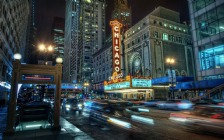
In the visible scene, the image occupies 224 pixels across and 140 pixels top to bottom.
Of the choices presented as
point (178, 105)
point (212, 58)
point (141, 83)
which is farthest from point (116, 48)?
point (178, 105)

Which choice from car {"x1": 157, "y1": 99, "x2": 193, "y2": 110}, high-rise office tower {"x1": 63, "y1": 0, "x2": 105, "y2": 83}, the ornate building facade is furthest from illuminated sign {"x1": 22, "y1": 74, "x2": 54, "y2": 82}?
high-rise office tower {"x1": 63, "y1": 0, "x2": 105, "y2": 83}

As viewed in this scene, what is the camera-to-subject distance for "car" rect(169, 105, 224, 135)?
9016 mm

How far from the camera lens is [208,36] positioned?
33.9 meters

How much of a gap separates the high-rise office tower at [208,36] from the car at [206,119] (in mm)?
24316

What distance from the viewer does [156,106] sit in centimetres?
2400

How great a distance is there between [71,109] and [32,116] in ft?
41.3

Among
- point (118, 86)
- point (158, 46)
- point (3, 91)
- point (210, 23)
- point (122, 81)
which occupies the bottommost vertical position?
point (3, 91)

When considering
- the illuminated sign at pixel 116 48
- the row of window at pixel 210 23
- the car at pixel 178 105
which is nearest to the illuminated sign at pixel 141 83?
the illuminated sign at pixel 116 48

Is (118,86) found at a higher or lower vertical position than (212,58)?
lower

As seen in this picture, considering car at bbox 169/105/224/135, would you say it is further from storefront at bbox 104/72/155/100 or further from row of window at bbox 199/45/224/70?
storefront at bbox 104/72/155/100

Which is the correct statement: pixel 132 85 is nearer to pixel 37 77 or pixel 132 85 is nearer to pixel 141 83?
pixel 141 83

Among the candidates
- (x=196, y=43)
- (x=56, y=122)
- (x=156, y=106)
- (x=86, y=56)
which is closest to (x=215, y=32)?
(x=196, y=43)

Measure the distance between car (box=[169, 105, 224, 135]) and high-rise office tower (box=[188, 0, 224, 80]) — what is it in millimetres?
24316

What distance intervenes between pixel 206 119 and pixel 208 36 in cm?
2956
